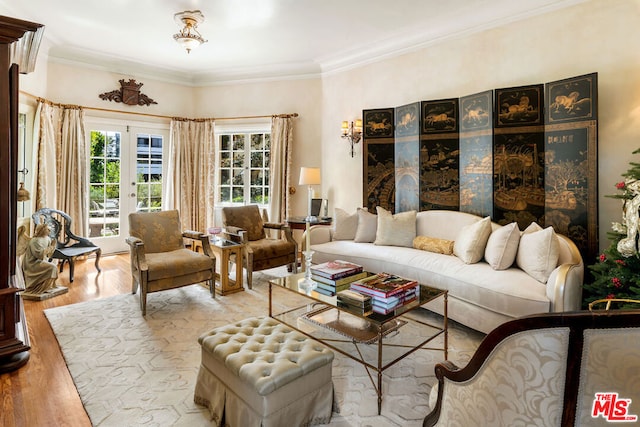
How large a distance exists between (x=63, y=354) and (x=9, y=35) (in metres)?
2.23

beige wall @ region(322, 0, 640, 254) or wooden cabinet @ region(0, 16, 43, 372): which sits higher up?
beige wall @ region(322, 0, 640, 254)

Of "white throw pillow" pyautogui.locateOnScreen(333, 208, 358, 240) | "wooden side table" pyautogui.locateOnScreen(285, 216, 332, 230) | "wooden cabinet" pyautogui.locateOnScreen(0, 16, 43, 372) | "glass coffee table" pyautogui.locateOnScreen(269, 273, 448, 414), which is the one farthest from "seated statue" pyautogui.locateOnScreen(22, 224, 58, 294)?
"white throw pillow" pyautogui.locateOnScreen(333, 208, 358, 240)

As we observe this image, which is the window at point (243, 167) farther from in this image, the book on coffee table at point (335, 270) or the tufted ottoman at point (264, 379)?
the tufted ottoman at point (264, 379)

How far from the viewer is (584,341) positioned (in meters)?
0.88

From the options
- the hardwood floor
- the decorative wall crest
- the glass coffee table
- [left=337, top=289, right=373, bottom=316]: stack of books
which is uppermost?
the decorative wall crest

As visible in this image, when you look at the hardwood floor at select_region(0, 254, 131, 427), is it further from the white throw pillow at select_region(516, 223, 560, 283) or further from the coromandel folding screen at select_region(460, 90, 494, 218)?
the coromandel folding screen at select_region(460, 90, 494, 218)

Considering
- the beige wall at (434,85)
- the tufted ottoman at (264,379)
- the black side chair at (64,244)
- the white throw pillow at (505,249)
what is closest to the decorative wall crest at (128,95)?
the beige wall at (434,85)

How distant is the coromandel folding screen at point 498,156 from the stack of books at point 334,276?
196 cm

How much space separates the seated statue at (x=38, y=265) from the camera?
3.80 metres

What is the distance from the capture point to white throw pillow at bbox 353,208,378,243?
4.52m

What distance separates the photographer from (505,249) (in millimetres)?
3115

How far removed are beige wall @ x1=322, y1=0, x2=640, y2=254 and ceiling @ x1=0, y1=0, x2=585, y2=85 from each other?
0.17 m

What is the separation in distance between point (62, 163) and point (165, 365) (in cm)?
428

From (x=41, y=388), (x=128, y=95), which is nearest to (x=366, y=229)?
(x=41, y=388)
